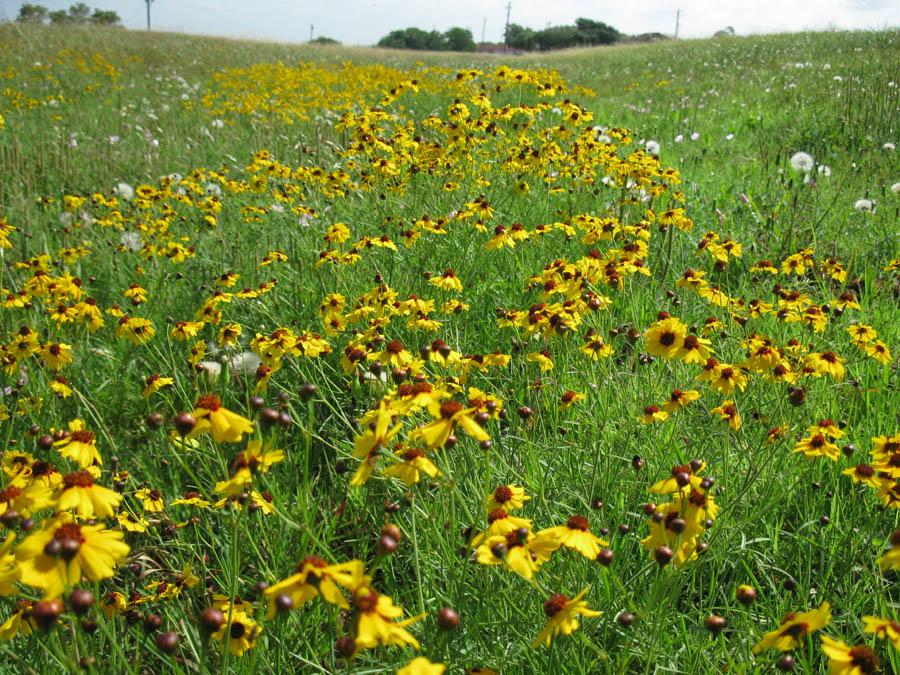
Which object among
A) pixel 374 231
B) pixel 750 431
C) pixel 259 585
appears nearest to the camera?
pixel 259 585

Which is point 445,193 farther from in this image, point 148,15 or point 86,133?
point 148,15

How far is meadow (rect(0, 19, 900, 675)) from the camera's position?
1.23m

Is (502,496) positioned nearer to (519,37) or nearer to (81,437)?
(81,437)

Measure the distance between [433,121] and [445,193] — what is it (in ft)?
1.95

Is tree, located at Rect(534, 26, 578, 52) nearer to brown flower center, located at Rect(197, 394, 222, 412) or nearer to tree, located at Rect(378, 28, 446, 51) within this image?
tree, located at Rect(378, 28, 446, 51)

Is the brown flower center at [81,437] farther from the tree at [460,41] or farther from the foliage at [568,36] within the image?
the tree at [460,41]

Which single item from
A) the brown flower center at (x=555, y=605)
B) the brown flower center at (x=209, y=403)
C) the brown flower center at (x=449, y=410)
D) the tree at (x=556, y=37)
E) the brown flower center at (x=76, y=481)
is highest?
the tree at (x=556, y=37)

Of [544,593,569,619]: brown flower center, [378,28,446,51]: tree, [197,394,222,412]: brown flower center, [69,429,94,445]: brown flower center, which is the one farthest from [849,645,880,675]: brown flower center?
[378,28,446,51]: tree

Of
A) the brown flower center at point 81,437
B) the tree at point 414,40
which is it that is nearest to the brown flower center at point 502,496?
the brown flower center at point 81,437

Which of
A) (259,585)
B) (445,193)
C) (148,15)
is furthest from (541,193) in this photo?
(148,15)

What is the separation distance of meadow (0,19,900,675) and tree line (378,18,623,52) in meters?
55.0

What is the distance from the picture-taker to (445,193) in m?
4.41

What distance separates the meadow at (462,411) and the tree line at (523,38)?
180ft

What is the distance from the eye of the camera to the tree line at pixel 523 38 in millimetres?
56719
